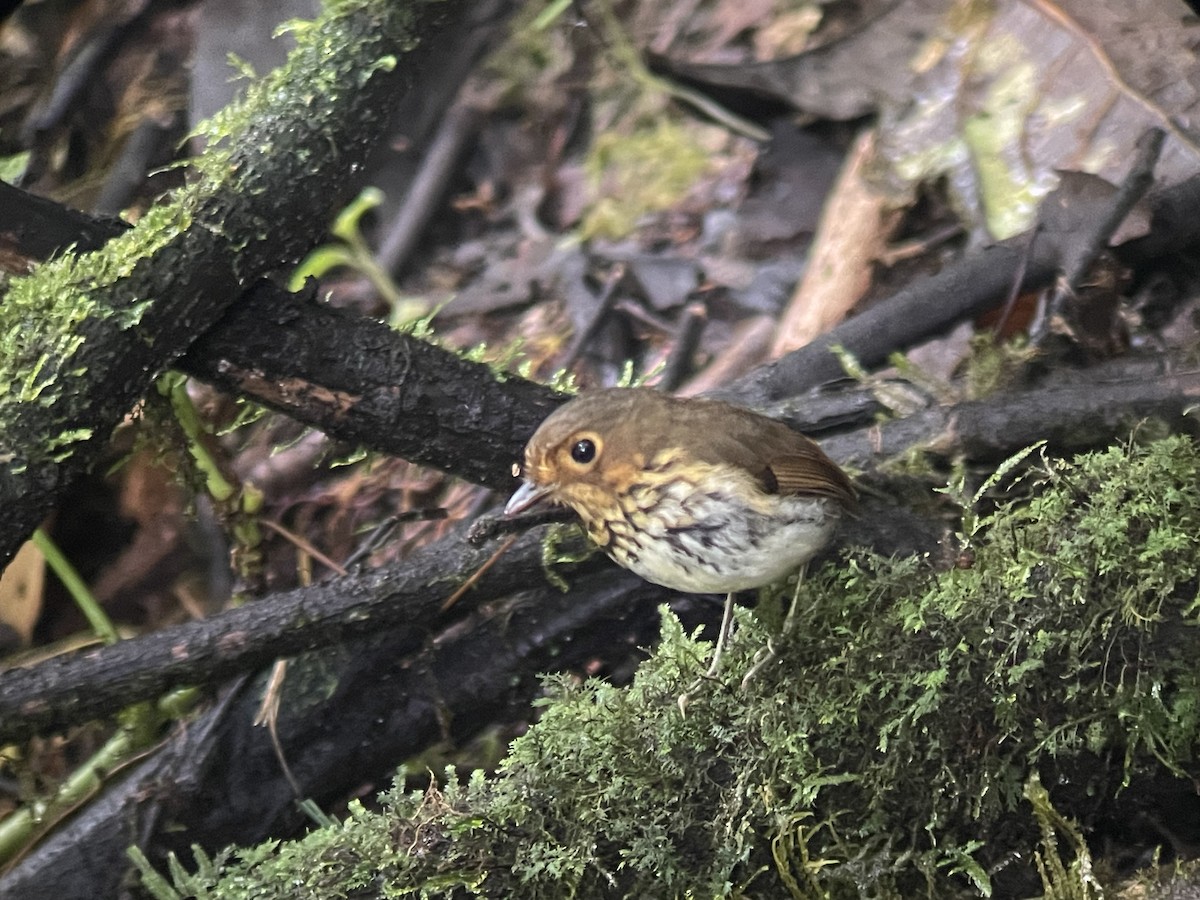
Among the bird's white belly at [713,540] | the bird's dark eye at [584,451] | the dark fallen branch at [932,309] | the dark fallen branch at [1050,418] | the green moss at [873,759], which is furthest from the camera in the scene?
the dark fallen branch at [932,309]

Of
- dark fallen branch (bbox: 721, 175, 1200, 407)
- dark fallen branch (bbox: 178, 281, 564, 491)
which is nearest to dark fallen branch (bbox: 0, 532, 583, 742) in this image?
dark fallen branch (bbox: 178, 281, 564, 491)

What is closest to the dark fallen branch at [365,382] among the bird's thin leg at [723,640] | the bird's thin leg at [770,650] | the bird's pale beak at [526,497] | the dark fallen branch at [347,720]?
the bird's pale beak at [526,497]

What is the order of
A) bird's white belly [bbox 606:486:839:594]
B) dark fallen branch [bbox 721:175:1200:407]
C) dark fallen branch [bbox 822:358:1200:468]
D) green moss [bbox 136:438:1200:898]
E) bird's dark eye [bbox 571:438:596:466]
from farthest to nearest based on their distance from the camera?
dark fallen branch [bbox 721:175:1200:407], dark fallen branch [bbox 822:358:1200:468], bird's dark eye [bbox 571:438:596:466], bird's white belly [bbox 606:486:839:594], green moss [bbox 136:438:1200:898]

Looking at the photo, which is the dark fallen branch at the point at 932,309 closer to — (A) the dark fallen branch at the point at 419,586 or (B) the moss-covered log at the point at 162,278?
(A) the dark fallen branch at the point at 419,586

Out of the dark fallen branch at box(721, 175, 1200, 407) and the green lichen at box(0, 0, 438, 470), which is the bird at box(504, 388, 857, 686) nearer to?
the dark fallen branch at box(721, 175, 1200, 407)

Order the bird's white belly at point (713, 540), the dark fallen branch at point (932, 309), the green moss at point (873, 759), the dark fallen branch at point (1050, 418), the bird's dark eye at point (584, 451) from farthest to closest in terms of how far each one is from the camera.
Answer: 1. the dark fallen branch at point (932, 309)
2. the dark fallen branch at point (1050, 418)
3. the bird's dark eye at point (584, 451)
4. the bird's white belly at point (713, 540)
5. the green moss at point (873, 759)

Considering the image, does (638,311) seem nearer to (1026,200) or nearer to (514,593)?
(1026,200)

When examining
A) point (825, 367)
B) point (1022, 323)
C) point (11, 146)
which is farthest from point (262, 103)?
point (1022, 323)
